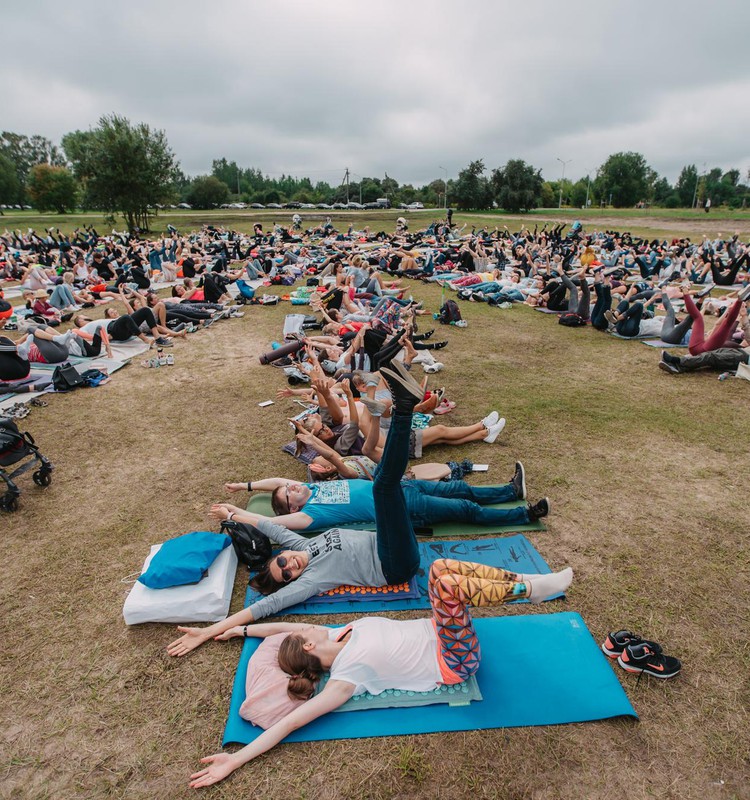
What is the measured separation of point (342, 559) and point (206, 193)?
285 feet

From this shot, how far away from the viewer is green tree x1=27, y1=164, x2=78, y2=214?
65062mm

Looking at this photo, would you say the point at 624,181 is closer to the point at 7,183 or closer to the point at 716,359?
the point at 716,359

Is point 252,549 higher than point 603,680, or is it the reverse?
point 252,549

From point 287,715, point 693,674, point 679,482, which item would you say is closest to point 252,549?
point 287,715

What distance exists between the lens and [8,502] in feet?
17.1

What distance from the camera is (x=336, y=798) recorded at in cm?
269

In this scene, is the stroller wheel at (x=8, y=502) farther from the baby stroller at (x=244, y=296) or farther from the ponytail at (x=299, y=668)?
the baby stroller at (x=244, y=296)

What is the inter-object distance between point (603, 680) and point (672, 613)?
1.03 meters

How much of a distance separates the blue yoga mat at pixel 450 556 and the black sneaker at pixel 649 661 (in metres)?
0.64

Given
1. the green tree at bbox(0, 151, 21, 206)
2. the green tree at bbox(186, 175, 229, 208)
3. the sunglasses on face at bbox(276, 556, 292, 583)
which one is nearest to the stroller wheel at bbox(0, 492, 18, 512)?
the sunglasses on face at bbox(276, 556, 292, 583)

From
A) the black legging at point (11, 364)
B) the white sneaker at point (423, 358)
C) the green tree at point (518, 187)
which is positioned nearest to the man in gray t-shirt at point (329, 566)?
the white sneaker at point (423, 358)

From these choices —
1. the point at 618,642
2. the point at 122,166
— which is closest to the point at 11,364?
the point at 618,642

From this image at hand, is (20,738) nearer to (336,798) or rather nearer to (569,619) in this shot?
(336,798)

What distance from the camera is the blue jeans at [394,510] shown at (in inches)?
129
